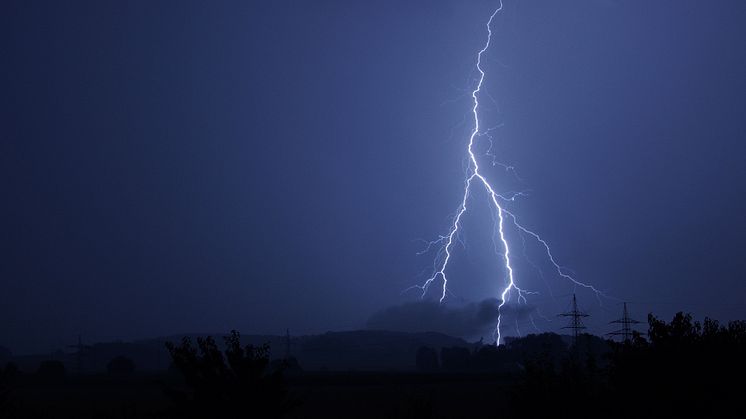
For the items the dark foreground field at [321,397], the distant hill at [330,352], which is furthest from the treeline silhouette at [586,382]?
the distant hill at [330,352]

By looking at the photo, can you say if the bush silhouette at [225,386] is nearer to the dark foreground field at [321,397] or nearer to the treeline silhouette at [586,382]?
the treeline silhouette at [586,382]

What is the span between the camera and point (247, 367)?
394 inches

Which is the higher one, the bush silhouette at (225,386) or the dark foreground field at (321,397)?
the bush silhouette at (225,386)

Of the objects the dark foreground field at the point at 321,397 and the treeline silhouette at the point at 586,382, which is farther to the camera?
the dark foreground field at the point at 321,397

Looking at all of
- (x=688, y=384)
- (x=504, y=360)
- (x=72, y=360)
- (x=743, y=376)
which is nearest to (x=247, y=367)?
(x=688, y=384)

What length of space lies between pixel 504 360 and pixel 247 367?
6758 cm

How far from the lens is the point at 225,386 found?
989 cm

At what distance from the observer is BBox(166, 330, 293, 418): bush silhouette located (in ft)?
31.9

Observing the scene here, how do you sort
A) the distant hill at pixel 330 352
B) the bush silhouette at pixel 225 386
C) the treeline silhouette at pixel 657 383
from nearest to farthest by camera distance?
→ 1. the bush silhouette at pixel 225 386
2. the treeline silhouette at pixel 657 383
3. the distant hill at pixel 330 352

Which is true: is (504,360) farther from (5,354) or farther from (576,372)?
(5,354)

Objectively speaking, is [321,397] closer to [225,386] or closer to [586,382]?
[586,382]

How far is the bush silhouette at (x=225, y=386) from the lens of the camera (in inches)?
383

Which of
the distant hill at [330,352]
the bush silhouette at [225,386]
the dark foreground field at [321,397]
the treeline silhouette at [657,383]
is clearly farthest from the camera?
the distant hill at [330,352]

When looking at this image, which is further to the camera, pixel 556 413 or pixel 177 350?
pixel 556 413
